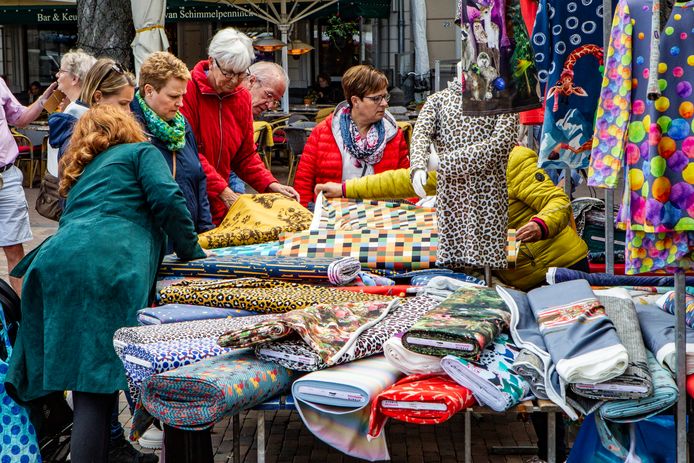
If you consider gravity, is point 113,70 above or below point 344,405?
above

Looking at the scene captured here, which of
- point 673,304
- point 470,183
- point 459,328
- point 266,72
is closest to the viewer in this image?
point 459,328

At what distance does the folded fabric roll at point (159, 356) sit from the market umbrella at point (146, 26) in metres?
6.57

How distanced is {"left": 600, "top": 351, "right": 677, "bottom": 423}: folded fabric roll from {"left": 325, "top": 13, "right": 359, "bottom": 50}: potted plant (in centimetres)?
2194

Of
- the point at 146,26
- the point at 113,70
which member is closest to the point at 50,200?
the point at 113,70

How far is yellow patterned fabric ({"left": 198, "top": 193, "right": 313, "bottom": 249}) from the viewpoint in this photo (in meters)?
5.34

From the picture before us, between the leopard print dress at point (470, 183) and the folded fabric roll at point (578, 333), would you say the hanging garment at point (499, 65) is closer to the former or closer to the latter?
the leopard print dress at point (470, 183)

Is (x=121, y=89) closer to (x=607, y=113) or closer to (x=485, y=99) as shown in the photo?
(x=485, y=99)

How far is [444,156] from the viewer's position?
15.9 feet

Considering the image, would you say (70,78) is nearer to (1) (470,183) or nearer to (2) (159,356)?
(1) (470,183)

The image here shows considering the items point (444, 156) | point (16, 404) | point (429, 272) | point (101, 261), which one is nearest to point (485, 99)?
point (444, 156)

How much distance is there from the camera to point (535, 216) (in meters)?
5.00

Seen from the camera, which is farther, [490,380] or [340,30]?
[340,30]

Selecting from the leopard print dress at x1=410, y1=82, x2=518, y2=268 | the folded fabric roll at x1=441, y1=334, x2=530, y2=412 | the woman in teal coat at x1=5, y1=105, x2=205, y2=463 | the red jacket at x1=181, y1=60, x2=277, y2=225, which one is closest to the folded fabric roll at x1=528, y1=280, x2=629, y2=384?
the folded fabric roll at x1=441, y1=334, x2=530, y2=412

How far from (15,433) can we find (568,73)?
106 inches
